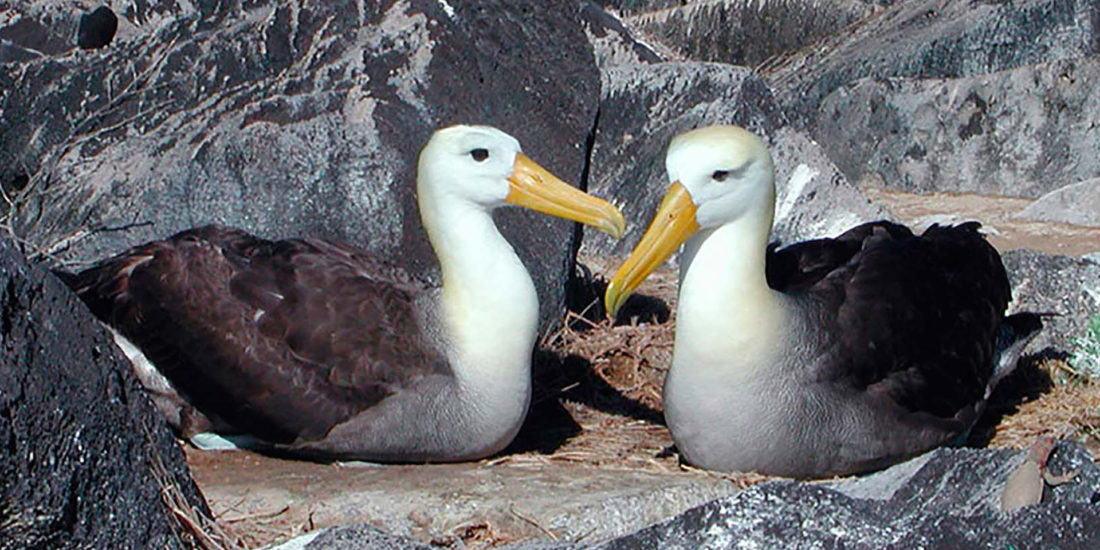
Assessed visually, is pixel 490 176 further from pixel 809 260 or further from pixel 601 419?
pixel 809 260

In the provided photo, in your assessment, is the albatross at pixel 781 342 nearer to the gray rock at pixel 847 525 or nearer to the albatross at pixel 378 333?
the albatross at pixel 378 333

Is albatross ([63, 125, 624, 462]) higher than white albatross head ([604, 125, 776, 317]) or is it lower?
lower

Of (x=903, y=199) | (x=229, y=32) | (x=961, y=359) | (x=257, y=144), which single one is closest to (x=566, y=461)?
(x=961, y=359)

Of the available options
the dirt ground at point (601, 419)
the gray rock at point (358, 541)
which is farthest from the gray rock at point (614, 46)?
the gray rock at point (358, 541)

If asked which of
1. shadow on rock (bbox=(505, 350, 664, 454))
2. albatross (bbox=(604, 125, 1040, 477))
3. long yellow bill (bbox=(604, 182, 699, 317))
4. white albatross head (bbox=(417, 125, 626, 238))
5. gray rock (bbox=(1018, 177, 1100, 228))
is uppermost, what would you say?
white albatross head (bbox=(417, 125, 626, 238))

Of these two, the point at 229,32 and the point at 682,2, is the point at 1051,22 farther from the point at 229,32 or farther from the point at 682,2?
the point at 229,32

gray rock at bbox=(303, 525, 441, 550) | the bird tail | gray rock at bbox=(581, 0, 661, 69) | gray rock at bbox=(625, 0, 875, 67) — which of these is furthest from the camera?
gray rock at bbox=(625, 0, 875, 67)

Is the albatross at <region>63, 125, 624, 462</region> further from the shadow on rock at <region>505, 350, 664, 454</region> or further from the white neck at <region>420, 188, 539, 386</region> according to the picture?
the shadow on rock at <region>505, 350, 664, 454</region>

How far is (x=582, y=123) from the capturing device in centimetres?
741

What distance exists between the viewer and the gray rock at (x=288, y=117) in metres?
6.95

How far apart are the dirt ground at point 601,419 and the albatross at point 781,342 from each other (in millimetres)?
198

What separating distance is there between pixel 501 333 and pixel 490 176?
54cm

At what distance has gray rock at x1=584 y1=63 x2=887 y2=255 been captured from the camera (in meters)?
8.49

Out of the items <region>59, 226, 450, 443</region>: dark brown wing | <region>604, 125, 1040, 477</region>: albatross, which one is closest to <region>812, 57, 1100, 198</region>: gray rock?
<region>604, 125, 1040, 477</region>: albatross
